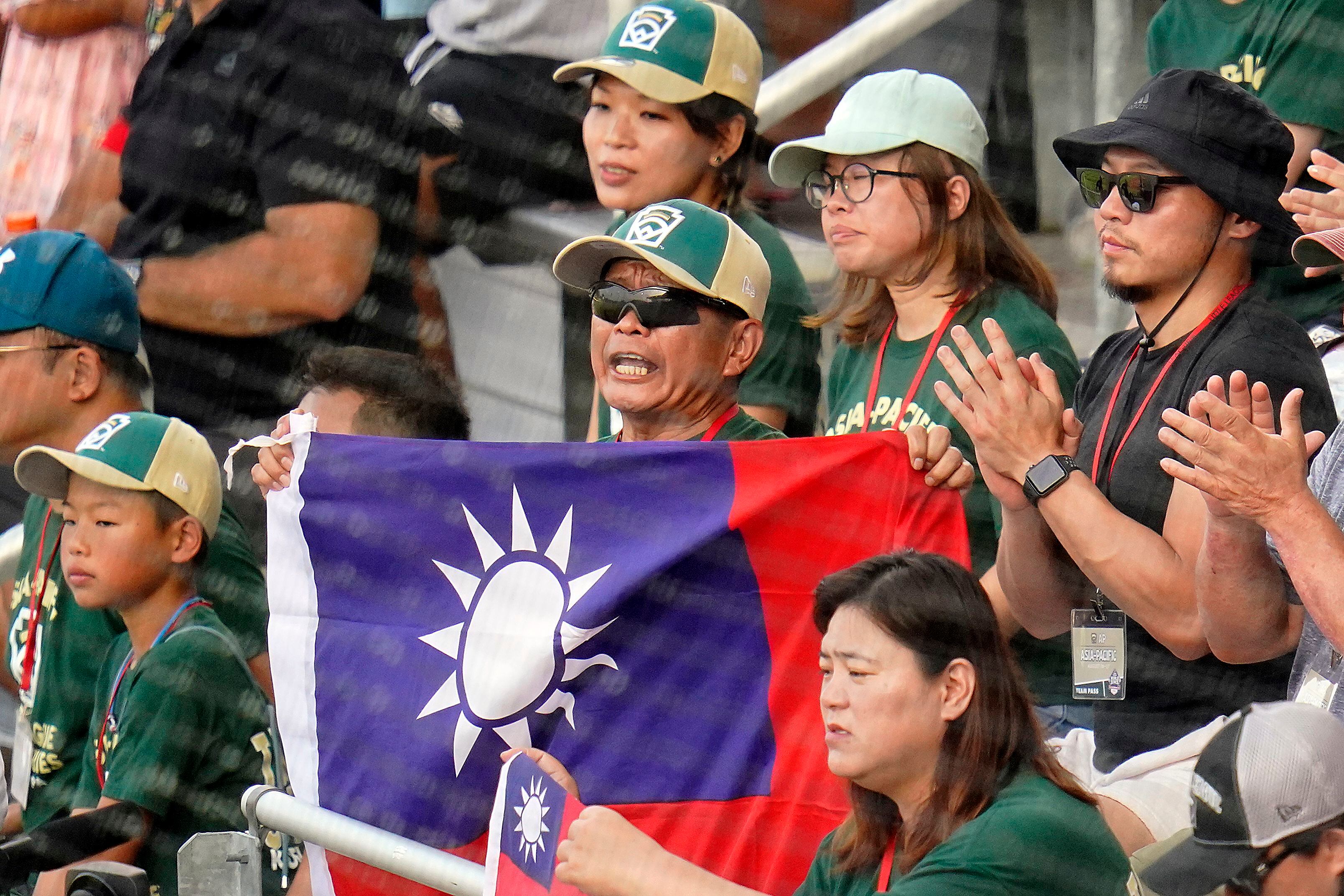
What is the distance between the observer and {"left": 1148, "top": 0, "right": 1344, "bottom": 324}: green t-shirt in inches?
126

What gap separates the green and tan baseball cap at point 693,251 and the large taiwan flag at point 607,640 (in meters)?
0.31

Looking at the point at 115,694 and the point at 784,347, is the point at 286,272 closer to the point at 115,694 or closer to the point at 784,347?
the point at 115,694

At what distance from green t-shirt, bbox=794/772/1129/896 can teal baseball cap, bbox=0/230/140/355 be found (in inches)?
105

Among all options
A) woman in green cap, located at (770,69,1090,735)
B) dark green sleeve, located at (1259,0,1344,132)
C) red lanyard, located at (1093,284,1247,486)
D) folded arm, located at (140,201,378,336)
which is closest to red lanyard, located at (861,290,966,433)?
woman in green cap, located at (770,69,1090,735)

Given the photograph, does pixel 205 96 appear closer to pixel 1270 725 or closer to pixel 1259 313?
pixel 1259 313

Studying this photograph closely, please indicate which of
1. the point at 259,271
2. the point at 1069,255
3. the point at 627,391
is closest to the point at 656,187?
the point at 627,391

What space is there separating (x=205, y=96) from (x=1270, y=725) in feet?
10.1

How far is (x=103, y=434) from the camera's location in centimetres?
365

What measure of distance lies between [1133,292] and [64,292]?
254 centimetres

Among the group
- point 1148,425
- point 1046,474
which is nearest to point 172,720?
point 1046,474

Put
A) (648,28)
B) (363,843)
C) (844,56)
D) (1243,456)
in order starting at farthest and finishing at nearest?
(844,56) → (648,28) → (363,843) → (1243,456)

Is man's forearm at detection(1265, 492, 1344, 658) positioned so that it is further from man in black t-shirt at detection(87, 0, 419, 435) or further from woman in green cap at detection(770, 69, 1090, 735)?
man in black t-shirt at detection(87, 0, 419, 435)

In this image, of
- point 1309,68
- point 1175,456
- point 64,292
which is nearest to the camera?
point 1175,456

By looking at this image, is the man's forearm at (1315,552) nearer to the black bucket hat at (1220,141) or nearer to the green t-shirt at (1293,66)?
the black bucket hat at (1220,141)
